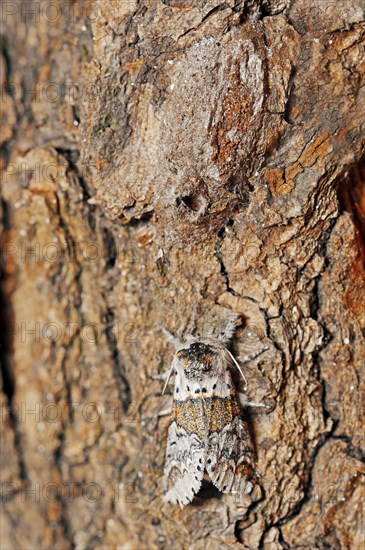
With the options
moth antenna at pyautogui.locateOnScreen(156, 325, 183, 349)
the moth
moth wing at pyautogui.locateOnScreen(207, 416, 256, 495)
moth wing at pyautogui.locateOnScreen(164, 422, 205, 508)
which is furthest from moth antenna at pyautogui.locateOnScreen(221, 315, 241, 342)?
moth wing at pyautogui.locateOnScreen(164, 422, 205, 508)

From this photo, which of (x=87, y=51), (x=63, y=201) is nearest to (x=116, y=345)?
(x=63, y=201)

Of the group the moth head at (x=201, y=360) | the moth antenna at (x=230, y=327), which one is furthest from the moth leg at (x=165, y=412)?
the moth antenna at (x=230, y=327)

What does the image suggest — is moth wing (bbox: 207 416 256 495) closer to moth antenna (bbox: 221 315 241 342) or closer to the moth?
the moth

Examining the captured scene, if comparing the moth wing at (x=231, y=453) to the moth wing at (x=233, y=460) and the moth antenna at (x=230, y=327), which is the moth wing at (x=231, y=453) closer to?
the moth wing at (x=233, y=460)

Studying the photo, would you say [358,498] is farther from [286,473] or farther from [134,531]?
[134,531]

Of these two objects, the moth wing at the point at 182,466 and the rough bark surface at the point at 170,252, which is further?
the moth wing at the point at 182,466
